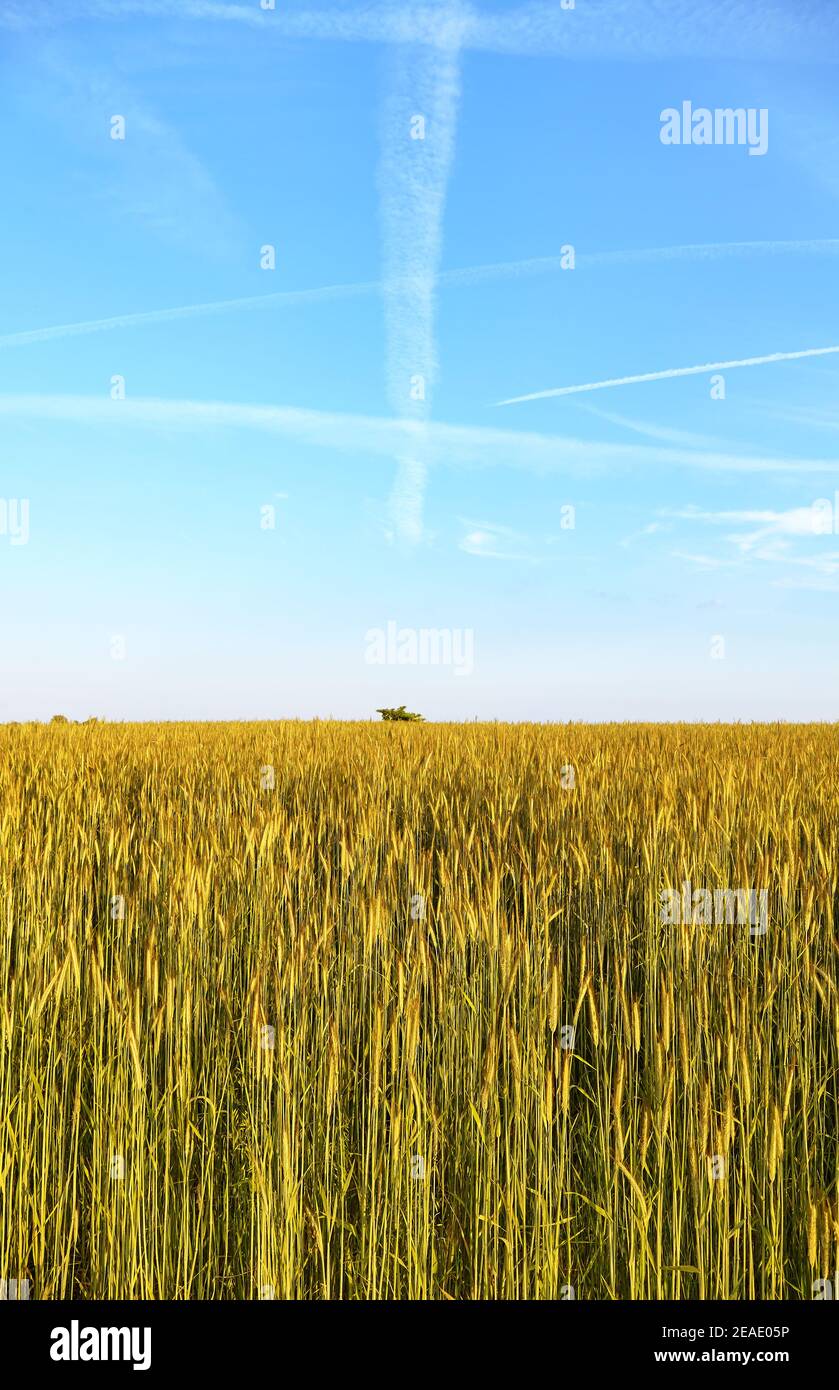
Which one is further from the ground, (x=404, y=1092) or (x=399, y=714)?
(x=399, y=714)

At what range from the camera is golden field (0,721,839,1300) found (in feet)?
4.83

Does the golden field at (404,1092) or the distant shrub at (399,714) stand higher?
the distant shrub at (399,714)

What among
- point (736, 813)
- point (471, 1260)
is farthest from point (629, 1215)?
point (736, 813)

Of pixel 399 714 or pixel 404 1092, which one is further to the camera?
Result: pixel 399 714

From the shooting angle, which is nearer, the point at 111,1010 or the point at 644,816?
the point at 111,1010

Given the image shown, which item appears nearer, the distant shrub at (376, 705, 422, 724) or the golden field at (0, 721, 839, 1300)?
the golden field at (0, 721, 839, 1300)

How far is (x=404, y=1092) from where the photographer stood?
1609 millimetres

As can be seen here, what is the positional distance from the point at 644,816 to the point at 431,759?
9.61 feet

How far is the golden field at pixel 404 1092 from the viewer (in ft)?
4.83

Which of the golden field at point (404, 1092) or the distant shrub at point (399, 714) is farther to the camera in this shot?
the distant shrub at point (399, 714)
